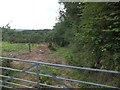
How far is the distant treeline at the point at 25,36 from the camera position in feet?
32.4

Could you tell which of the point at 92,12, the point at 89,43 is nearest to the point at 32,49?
the point at 89,43

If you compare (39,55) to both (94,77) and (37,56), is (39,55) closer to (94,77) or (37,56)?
(37,56)

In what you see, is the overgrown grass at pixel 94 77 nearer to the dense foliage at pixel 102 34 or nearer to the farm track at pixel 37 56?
the dense foliage at pixel 102 34

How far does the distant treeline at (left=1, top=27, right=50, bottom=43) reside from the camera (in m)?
9.86

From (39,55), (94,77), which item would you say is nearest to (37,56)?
(39,55)

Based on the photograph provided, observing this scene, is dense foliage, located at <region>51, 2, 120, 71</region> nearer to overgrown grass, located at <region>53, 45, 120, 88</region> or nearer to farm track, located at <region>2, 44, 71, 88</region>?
overgrown grass, located at <region>53, 45, 120, 88</region>

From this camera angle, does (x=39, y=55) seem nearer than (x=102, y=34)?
No

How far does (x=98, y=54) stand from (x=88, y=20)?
0.81 m

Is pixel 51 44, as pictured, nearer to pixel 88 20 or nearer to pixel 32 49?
pixel 32 49

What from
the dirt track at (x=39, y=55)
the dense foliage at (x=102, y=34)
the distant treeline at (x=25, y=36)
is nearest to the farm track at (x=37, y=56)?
the dirt track at (x=39, y=55)

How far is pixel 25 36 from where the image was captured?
33.8ft

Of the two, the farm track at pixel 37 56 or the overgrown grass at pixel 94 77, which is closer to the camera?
the overgrown grass at pixel 94 77

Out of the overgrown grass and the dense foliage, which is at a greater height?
the dense foliage

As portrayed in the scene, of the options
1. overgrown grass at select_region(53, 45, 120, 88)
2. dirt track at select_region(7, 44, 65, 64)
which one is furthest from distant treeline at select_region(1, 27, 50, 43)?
overgrown grass at select_region(53, 45, 120, 88)
